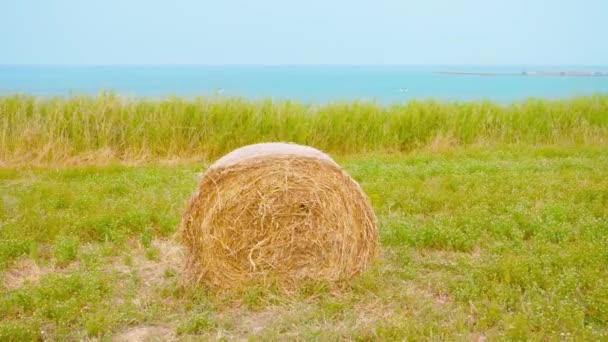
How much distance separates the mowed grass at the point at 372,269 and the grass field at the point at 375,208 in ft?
0.07

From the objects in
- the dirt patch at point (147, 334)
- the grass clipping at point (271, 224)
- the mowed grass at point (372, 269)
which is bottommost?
the dirt patch at point (147, 334)

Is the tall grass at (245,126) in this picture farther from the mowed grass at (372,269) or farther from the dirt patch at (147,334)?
the dirt patch at (147,334)

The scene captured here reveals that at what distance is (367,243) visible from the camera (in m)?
Answer: 5.65

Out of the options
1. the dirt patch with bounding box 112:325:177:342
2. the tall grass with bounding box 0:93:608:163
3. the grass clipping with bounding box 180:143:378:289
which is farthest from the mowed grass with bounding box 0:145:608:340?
the tall grass with bounding box 0:93:608:163

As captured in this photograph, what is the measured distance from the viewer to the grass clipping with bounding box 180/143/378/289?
541 centimetres

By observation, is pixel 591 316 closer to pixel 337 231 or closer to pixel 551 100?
pixel 337 231

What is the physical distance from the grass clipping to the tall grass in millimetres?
6464

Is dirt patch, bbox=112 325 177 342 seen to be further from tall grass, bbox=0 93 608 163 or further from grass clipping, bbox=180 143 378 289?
tall grass, bbox=0 93 608 163

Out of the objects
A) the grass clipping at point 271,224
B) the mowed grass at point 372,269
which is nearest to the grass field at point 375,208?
the mowed grass at point 372,269

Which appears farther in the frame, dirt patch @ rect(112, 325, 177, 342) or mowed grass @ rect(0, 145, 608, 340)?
mowed grass @ rect(0, 145, 608, 340)

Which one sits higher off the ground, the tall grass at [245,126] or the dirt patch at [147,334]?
the tall grass at [245,126]

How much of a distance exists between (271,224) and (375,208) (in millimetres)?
2557

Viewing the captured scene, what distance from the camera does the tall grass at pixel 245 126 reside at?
1174 cm

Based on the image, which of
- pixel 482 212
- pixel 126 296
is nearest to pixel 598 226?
pixel 482 212
